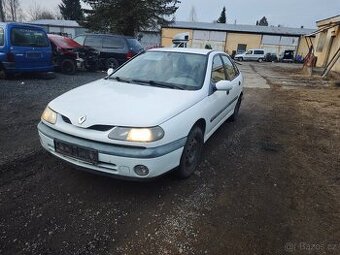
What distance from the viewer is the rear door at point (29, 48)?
8.68 metres

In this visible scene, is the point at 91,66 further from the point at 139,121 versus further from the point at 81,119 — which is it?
the point at 139,121

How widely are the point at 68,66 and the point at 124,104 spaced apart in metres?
9.66

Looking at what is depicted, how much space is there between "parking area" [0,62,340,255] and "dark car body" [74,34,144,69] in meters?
8.30

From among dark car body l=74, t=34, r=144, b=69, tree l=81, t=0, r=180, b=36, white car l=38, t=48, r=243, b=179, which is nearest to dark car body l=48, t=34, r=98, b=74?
dark car body l=74, t=34, r=144, b=69

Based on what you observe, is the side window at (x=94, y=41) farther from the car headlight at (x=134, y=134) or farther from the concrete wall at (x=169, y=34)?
the concrete wall at (x=169, y=34)

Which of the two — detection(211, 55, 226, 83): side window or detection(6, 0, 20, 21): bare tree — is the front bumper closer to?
detection(211, 55, 226, 83): side window

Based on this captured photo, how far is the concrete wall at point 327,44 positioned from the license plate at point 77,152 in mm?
18203

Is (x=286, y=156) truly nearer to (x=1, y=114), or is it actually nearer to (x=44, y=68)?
(x=1, y=114)

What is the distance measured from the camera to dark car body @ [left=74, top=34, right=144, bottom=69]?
42.1 ft

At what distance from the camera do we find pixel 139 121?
2.83 m

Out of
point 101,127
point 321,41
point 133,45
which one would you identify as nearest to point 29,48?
point 133,45

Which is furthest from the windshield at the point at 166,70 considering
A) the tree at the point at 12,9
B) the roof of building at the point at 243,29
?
the tree at the point at 12,9

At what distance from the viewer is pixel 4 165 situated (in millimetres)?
3645

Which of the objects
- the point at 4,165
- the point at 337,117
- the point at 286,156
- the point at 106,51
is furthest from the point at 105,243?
the point at 106,51
